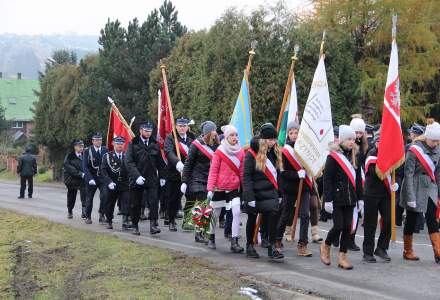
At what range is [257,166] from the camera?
9.65 metres

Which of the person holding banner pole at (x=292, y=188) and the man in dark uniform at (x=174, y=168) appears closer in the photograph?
the person holding banner pole at (x=292, y=188)

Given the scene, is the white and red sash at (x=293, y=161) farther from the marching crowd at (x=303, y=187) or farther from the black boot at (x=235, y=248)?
the black boot at (x=235, y=248)

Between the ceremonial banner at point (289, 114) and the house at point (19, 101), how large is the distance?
8124cm

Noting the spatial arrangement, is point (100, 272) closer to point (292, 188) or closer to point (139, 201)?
point (292, 188)

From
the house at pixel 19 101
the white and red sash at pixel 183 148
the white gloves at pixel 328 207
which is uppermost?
the house at pixel 19 101

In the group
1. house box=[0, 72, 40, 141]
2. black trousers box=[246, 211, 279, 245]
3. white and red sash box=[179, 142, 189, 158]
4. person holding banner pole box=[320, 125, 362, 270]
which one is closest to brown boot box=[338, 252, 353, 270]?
person holding banner pole box=[320, 125, 362, 270]

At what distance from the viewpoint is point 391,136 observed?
975 centimetres

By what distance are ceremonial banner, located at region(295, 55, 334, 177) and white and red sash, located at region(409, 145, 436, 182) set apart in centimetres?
132

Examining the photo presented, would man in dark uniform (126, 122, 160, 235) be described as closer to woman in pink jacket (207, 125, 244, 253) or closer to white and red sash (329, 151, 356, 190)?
woman in pink jacket (207, 125, 244, 253)

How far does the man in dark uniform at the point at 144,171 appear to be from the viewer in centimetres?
1236

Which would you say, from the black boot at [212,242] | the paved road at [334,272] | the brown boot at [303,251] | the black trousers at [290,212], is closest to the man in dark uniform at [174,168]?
the paved road at [334,272]

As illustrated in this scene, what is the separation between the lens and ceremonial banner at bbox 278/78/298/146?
1170cm

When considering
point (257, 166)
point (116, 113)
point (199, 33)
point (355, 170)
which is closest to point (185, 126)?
point (116, 113)

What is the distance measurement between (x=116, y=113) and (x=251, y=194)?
6113mm
